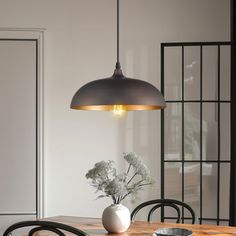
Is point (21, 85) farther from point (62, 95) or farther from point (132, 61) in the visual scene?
point (132, 61)

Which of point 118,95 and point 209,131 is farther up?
point 118,95

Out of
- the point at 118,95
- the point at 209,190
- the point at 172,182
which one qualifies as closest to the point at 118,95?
the point at 118,95

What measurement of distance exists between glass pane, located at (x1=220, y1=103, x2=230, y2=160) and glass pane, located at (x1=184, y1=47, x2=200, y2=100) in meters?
0.28

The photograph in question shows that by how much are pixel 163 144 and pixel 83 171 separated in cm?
83

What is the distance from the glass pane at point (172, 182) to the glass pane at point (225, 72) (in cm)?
84

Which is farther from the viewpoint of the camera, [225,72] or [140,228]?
[225,72]

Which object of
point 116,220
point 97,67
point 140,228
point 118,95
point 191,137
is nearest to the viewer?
point 118,95

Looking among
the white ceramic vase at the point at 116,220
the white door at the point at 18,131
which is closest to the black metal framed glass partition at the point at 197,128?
the white door at the point at 18,131

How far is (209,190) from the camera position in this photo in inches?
179

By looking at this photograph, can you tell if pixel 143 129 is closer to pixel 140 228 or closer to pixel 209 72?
pixel 209 72

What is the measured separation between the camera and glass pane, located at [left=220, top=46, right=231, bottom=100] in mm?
4547

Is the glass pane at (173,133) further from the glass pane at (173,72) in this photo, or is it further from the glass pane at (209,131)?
the glass pane at (209,131)

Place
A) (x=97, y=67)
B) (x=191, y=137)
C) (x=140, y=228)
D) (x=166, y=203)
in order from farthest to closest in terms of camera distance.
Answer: (x=97, y=67) < (x=191, y=137) < (x=166, y=203) < (x=140, y=228)

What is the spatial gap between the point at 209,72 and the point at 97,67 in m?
1.09
